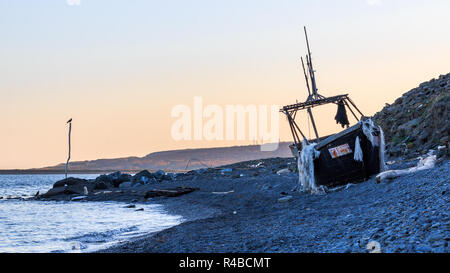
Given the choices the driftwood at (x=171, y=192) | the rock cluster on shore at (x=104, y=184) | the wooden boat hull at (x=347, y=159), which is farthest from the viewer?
the rock cluster on shore at (x=104, y=184)

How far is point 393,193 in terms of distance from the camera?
11938 mm

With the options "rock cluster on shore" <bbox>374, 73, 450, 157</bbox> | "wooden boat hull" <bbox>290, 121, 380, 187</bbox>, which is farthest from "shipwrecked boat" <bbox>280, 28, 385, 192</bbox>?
"rock cluster on shore" <bbox>374, 73, 450, 157</bbox>

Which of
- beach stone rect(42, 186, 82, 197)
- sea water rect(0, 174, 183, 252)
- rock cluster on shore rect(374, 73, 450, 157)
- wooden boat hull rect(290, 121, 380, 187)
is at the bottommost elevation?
beach stone rect(42, 186, 82, 197)

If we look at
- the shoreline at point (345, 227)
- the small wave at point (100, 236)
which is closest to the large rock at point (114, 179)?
the small wave at point (100, 236)

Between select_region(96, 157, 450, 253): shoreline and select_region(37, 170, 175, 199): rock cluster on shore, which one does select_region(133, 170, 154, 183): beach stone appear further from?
select_region(96, 157, 450, 253): shoreline

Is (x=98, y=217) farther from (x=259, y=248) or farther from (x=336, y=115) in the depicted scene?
(x=259, y=248)

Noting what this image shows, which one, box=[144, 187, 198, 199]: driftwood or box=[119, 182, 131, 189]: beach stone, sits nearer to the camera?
box=[144, 187, 198, 199]: driftwood

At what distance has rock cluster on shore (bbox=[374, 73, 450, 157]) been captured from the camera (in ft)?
78.3

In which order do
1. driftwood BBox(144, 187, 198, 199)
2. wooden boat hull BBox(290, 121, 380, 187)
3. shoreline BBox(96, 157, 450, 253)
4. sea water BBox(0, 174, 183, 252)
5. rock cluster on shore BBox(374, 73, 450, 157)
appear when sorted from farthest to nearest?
driftwood BBox(144, 187, 198, 199) → rock cluster on shore BBox(374, 73, 450, 157) → wooden boat hull BBox(290, 121, 380, 187) → sea water BBox(0, 174, 183, 252) → shoreline BBox(96, 157, 450, 253)

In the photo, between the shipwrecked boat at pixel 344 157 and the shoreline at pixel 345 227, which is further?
the shipwrecked boat at pixel 344 157

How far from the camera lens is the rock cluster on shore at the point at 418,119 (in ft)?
78.3

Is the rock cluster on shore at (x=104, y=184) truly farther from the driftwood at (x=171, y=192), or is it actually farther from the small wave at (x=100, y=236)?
the small wave at (x=100, y=236)
